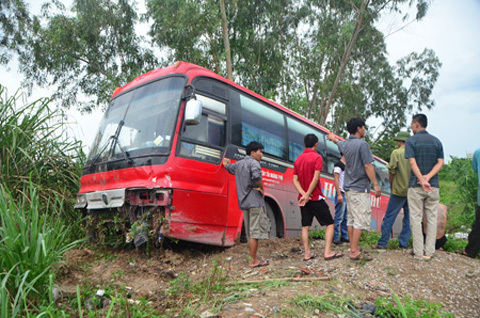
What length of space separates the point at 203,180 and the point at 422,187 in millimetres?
2987

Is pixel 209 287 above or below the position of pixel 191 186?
below

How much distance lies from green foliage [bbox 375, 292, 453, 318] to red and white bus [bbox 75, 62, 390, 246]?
2.55 meters

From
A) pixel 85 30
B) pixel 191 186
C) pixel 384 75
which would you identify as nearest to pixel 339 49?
pixel 384 75

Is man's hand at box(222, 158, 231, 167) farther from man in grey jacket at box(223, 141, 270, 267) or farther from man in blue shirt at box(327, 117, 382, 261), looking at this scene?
man in blue shirt at box(327, 117, 382, 261)

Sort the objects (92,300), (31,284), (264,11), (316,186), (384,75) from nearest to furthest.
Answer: (31,284) < (92,300) < (316,186) < (264,11) < (384,75)

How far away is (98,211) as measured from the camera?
5.91 m

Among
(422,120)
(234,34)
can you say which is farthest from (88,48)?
(422,120)

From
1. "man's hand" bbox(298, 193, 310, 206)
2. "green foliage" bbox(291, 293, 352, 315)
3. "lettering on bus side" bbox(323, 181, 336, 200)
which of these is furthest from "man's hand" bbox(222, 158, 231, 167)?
"lettering on bus side" bbox(323, 181, 336, 200)

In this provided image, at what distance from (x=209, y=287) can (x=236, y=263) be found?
3.96 ft

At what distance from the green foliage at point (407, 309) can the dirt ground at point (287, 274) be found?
259 mm

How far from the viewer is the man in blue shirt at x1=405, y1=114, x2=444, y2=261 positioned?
17.7 ft

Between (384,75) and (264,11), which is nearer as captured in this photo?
(264,11)

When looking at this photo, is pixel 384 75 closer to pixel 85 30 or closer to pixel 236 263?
pixel 85 30

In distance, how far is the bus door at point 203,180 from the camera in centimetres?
525
